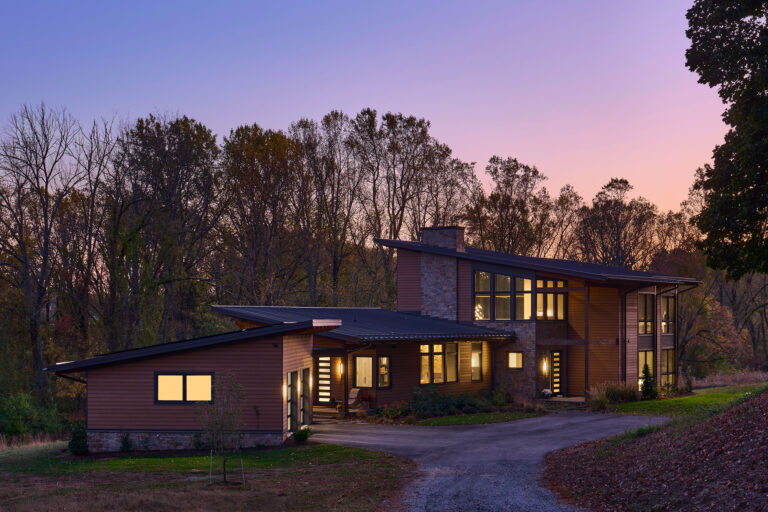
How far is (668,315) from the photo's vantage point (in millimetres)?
35906

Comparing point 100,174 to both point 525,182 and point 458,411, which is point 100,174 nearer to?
point 458,411

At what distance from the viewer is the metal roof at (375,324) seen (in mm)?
25734

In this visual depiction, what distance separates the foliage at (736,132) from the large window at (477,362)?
14.3 meters

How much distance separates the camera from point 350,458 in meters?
17.8

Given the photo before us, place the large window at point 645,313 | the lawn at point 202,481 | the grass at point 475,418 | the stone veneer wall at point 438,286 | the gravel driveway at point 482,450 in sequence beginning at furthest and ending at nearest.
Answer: the large window at point 645,313, the stone veneer wall at point 438,286, the grass at point 475,418, the gravel driveway at point 482,450, the lawn at point 202,481

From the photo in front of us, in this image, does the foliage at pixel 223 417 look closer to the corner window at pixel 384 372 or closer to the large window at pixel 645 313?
the corner window at pixel 384 372

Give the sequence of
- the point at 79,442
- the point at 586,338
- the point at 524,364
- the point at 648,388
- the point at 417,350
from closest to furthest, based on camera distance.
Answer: the point at 79,442, the point at 417,350, the point at 586,338, the point at 648,388, the point at 524,364

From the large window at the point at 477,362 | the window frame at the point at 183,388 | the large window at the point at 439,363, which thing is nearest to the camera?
the window frame at the point at 183,388

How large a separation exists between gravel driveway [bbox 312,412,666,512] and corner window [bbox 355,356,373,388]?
117 inches

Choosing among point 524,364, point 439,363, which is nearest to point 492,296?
point 524,364

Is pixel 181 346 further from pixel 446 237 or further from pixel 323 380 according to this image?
pixel 446 237

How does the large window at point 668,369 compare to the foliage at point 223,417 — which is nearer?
the foliage at point 223,417

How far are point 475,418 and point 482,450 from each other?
248 inches

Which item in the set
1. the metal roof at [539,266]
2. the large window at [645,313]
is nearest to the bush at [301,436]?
the metal roof at [539,266]
